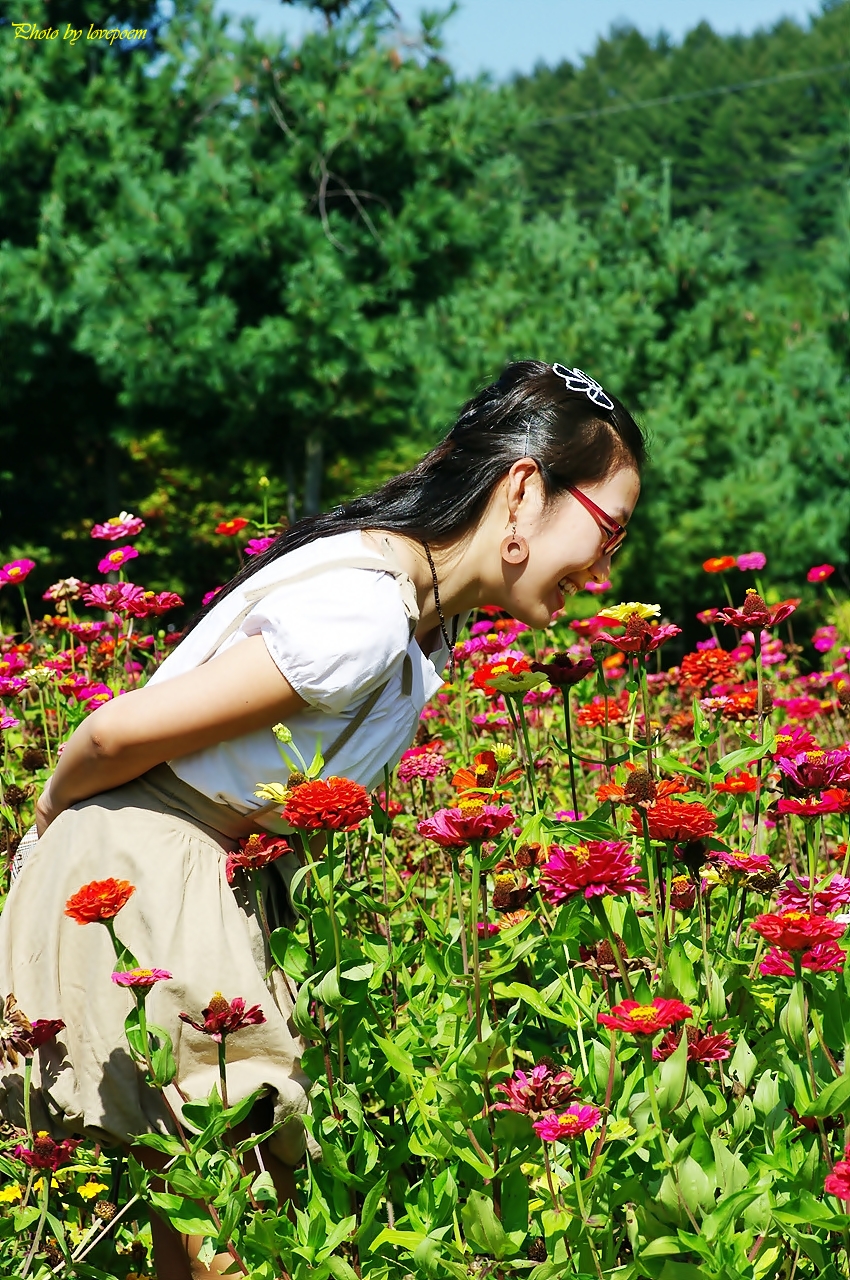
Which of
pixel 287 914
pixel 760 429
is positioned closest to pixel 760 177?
pixel 760 429

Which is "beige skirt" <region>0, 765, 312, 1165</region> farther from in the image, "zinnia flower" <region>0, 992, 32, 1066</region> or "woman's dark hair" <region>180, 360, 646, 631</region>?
"woman's dark hair" <region>180, 360, 646, 631</region>

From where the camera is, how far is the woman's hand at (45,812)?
1.74 metres

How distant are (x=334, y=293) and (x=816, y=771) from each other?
8.46 m

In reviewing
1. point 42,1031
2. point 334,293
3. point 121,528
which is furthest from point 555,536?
point 334,293

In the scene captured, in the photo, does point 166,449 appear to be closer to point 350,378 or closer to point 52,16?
point 350,378

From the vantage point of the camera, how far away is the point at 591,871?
133cm

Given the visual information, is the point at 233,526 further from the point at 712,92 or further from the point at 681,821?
the point at 712,92

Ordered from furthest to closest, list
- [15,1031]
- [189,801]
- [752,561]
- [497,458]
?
1. [752,561]
2. [497,458]
3. [189,801]
4. [15,1031]

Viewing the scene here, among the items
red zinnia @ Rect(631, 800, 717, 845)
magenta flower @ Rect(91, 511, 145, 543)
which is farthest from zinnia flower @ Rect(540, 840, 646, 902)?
magenta flower @ Rect(91, 511, 145, 543)

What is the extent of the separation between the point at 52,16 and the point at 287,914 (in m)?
11.1

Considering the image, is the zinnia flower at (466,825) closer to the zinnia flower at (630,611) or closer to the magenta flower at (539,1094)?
the magenta flower at (539,1094)

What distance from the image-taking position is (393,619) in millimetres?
1575

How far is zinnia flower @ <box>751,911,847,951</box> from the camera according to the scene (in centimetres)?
125

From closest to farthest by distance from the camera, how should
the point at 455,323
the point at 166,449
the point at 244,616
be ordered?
the point at 244,616 → the point at 455,323 → the point at 166,449
